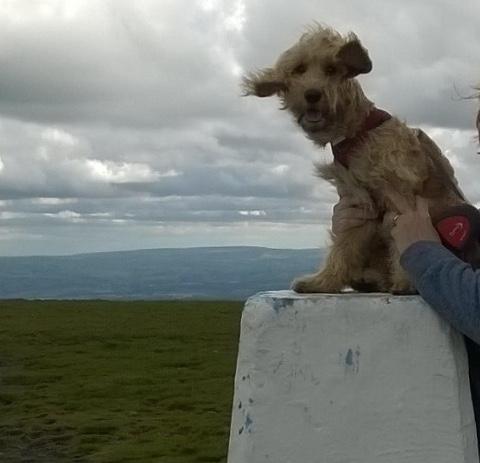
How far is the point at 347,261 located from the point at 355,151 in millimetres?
472

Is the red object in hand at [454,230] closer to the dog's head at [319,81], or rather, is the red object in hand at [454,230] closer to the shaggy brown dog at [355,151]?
the shaggy brown dog at [355,151]

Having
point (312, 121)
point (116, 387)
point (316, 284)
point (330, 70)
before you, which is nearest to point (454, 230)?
point (316, 284)

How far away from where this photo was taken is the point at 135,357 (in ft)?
55.8

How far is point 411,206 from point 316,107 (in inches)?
28.5

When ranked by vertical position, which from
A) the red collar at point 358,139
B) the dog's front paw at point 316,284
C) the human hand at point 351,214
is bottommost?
the dog's front paw at point 316,284

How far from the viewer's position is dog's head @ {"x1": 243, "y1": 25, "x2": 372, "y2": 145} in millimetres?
4152

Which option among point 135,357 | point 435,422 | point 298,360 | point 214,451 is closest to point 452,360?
point 435,422

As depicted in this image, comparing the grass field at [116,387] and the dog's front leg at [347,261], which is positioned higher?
the dog's front leg at [347,261]

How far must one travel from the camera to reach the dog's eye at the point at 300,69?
430cm

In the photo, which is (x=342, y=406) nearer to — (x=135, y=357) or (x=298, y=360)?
(x=298, y=360)

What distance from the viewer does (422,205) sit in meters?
3.68

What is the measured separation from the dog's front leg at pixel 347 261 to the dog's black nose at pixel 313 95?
586mm

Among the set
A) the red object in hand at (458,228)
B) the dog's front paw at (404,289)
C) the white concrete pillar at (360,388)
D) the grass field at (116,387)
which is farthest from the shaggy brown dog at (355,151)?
the grass field at (116,387)

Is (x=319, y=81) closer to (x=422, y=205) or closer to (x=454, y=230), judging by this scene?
(x=422, y=205)
